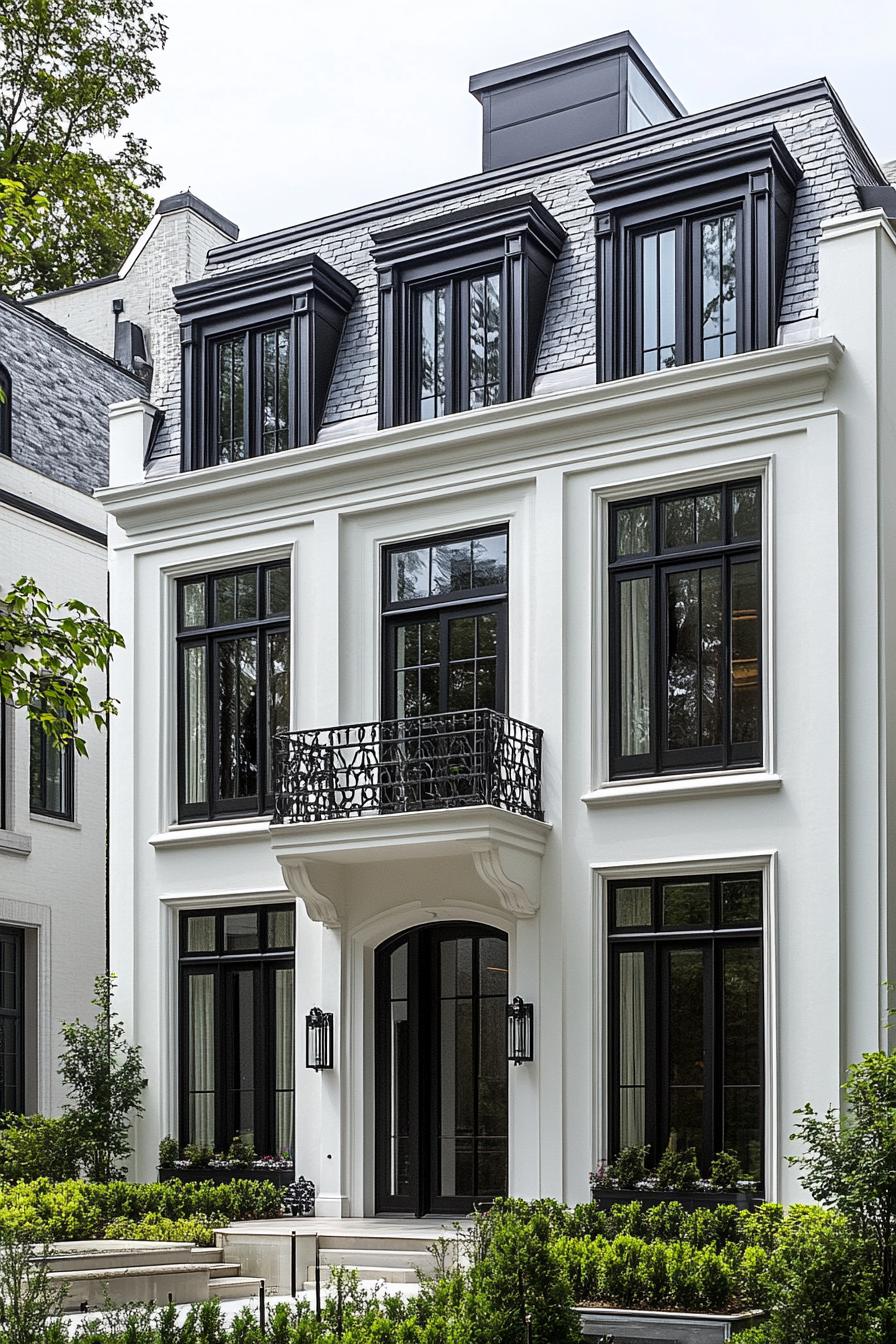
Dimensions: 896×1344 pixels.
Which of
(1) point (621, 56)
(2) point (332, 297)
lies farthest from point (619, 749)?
(1) point (621, 56)

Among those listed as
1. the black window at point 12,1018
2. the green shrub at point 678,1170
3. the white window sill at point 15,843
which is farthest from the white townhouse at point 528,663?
the black window at point 12,1018

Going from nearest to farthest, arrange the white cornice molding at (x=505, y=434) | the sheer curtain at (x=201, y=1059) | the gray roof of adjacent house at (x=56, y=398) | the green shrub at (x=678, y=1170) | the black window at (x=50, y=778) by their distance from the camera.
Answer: the green shrub at (x=678, y=1170), the white cornice molding at (x=505, y=434), the sheer curtain at (x=201, y=1059), the black window at (x=50, y=778), the gray roof of adjacent house at (x=56, y=398)

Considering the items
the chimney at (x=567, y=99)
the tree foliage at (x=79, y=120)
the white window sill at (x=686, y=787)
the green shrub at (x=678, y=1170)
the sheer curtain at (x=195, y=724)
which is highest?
the tree foliage at (x=79, y=120)

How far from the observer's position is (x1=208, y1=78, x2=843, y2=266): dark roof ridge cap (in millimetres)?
18859

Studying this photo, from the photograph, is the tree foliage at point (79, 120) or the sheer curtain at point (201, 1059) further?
the tree foliage at point (79, 120)

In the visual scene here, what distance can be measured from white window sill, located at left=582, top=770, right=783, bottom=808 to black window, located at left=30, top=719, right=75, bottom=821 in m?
9.85

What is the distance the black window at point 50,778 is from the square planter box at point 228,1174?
22.7ft

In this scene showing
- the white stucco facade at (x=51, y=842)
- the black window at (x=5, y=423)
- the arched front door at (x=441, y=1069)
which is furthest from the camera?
the black window at (x=5, y=423)

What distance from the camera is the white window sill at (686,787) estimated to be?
1683 centimetres

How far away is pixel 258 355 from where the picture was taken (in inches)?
829

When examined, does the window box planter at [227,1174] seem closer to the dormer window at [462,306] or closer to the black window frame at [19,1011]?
the black window frame at [19,1011]

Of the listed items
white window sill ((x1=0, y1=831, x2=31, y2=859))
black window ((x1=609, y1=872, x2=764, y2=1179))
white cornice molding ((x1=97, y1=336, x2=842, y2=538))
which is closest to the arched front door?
black window ((x1=609, y1=872, x2=764, y2=1179))

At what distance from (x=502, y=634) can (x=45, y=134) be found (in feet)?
64.7

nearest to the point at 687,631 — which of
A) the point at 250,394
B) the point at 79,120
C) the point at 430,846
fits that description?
the point at 430,846
